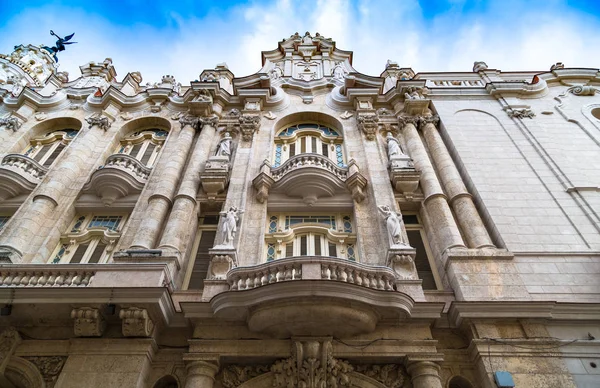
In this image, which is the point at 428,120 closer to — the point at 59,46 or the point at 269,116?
the point at 269,116

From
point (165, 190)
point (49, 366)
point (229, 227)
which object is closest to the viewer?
point (49, 366)

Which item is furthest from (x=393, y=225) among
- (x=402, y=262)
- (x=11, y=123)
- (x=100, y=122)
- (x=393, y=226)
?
(x=11, y=123)

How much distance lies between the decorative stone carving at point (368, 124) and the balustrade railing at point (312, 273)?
8522 mm

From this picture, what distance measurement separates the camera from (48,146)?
734 inches

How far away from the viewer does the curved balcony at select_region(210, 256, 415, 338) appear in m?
8.88

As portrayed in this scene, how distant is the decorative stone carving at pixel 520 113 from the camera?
57.7 ft

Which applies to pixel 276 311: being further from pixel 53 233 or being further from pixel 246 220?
pixel 53 233

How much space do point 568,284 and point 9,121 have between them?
23.8 metres

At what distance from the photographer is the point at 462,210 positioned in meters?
12.6

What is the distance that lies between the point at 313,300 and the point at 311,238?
4221 mm

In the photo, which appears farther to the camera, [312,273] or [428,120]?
[428,120]

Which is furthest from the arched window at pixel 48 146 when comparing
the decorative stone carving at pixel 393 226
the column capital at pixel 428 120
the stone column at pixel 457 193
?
the stone column at pixel 457 193

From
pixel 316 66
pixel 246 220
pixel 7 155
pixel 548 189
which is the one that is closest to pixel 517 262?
pixel 548 189

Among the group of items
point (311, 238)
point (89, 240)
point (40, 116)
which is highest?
point (40, 116)
